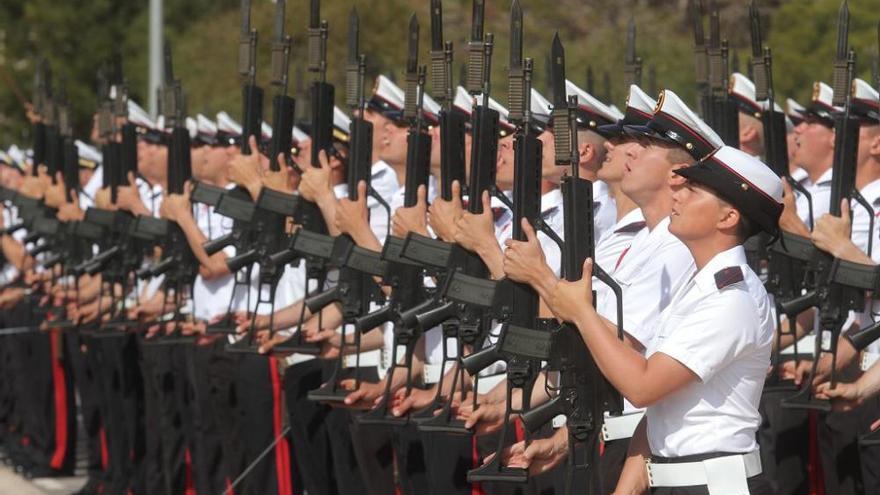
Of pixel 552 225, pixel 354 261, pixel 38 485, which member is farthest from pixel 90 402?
pixel 552 225

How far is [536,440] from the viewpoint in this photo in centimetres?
623

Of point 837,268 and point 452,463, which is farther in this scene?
point 452,463

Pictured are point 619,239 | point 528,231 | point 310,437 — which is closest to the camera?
point 528,231

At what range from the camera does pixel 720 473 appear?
516 cm

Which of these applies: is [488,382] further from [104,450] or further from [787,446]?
[104,450]

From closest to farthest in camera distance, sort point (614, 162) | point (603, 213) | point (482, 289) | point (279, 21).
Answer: point (614, 162) < point (482, 289) < point (603, 213) < point (279, 21)

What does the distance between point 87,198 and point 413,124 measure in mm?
5320

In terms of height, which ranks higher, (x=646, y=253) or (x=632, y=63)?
(x=632, y=63)

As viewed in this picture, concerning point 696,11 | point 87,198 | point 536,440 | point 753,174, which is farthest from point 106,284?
point 753,174

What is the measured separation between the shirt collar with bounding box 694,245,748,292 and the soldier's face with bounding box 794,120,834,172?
337 cm

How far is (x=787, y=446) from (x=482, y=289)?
6.67ft

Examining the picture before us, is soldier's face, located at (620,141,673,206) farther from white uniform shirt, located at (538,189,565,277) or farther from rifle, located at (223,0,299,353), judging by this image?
rifle, located at (223,0,299,353)

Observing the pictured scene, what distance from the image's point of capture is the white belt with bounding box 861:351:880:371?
7.50 metres

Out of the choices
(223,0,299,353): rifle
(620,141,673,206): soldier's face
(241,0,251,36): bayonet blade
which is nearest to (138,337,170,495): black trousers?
(223,0,299,353): rifle
